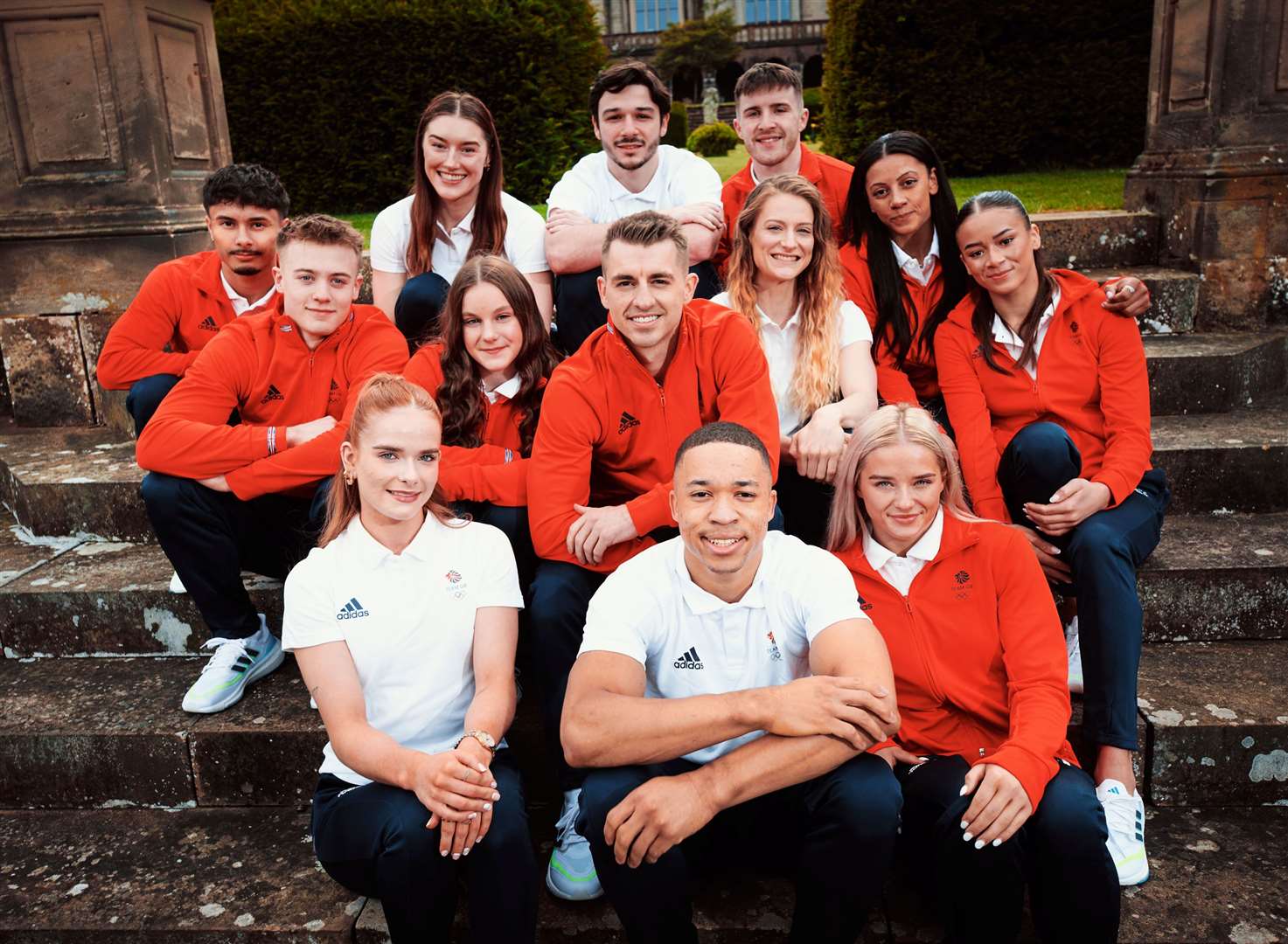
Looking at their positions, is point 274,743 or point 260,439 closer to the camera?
point 274,743

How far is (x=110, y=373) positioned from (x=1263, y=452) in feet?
11.9

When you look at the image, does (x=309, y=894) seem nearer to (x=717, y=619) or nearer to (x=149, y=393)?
(x=717, y=619)

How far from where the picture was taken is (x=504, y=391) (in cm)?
266

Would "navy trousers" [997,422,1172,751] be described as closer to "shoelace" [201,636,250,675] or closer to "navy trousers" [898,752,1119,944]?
"navy trousers" [898,752,1119,944]

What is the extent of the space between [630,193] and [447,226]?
2.16 feet

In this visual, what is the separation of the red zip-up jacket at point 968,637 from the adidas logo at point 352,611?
109 cm

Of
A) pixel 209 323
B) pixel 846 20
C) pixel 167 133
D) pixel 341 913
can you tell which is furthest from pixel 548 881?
pixel 846 20

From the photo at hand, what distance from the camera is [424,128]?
10.4ft

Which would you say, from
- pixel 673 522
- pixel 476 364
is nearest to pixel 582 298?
pixel 476 364

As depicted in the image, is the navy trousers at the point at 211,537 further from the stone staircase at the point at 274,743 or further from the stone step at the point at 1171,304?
the stone step at the point at 1171,304

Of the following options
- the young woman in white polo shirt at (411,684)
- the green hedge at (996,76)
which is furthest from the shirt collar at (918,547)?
the green hedge at (996,76)

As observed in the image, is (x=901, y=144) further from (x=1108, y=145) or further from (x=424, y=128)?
(x=1108, y=145)

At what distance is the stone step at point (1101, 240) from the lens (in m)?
4.11

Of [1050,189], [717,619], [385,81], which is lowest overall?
[717,619]
